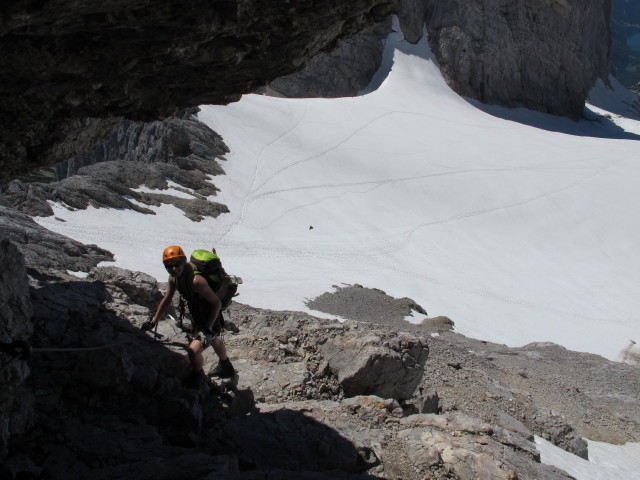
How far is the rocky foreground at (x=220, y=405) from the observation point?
16.3 feet

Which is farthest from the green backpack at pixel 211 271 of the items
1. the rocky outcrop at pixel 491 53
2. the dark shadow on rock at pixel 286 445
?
the rocky outcrop at pixel 491 53

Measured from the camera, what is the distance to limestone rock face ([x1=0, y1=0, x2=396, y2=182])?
15.4 feet

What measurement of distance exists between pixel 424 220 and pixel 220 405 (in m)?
28.4

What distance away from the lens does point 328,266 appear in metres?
24.9

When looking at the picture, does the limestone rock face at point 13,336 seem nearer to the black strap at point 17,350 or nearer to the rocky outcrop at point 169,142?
the black strap at point 17,350

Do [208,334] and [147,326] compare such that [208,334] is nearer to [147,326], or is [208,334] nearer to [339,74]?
[147,326]

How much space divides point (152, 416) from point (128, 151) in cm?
3388

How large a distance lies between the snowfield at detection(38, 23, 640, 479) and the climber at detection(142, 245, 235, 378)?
11.6 meters

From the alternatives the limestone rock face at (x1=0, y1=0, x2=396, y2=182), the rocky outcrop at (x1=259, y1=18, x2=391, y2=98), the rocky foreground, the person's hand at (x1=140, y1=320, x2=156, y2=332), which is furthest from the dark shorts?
the rocky outcrop at (x1=259, y1=18, x2=391, y2=98)

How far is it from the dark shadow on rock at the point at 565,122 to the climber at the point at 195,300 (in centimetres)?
5918

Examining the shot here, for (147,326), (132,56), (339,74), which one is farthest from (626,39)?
(132,56)

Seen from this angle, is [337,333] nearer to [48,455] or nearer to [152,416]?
[152,416]

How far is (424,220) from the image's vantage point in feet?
111

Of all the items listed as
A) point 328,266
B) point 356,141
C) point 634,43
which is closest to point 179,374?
point 328,266
